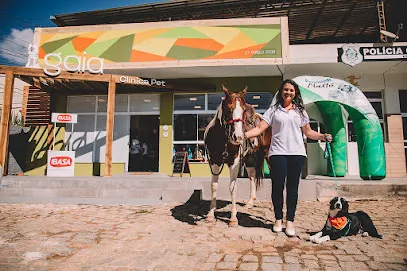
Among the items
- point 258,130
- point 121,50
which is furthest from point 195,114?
point 258,130

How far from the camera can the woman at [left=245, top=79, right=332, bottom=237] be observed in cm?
362

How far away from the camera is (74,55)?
34.2ft

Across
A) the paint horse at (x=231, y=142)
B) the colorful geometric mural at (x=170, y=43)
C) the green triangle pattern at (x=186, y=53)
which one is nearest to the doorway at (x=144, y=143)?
the colorful geometric mural at (x=170, y=43)

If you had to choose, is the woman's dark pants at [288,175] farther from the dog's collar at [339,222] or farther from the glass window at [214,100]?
the glass window at [214,100]

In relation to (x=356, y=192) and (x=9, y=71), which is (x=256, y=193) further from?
(x=9, y=71)

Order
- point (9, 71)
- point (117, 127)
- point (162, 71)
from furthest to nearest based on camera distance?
point (117, 127) → point (162, 71) → point (9, 71)

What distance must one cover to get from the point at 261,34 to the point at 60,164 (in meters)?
9.51

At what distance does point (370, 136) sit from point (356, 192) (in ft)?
A: 5.34

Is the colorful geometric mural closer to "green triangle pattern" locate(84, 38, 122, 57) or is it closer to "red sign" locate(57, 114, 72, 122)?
"green triangle pattern" locate(84, 38, 122, 57)

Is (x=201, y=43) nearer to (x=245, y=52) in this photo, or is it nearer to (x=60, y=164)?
(x=245, y=52)

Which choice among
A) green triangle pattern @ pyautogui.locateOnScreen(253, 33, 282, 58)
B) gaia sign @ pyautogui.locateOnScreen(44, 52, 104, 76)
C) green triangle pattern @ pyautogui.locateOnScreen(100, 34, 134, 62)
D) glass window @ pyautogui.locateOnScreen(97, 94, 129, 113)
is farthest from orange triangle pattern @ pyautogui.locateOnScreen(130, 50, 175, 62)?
green triangle pattern @ pyautogui.locateOnScreen(253, 33, 282, 58)

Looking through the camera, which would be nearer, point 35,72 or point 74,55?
point 35,72

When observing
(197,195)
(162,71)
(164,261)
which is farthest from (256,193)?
(162,71)

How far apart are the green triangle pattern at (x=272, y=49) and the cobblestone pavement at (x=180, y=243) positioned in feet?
20.9
